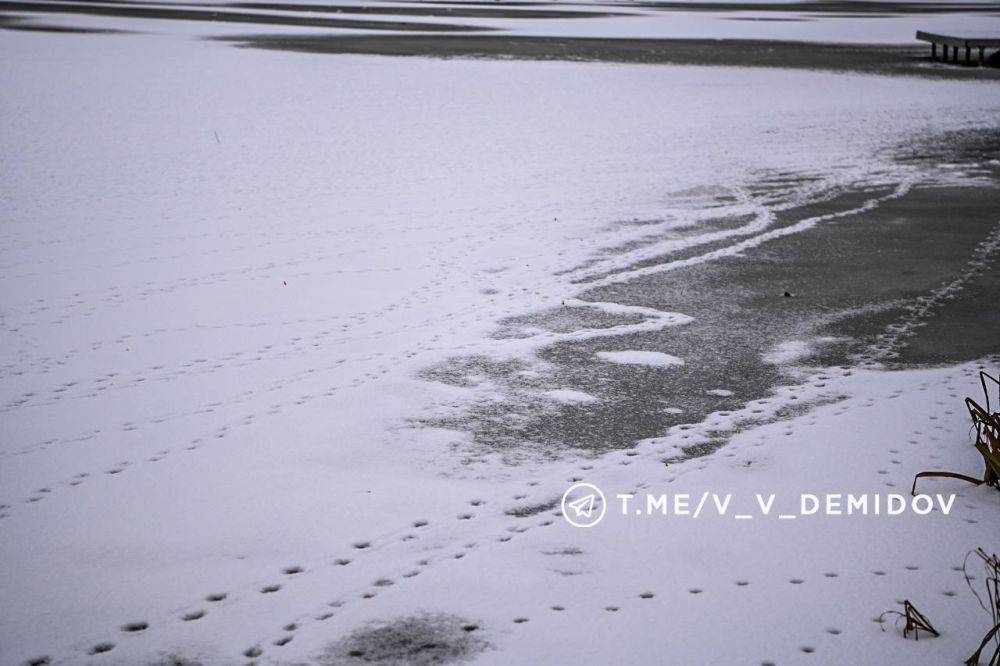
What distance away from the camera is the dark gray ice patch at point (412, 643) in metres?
3.45

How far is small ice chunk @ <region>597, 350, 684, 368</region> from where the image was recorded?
20.0 feet

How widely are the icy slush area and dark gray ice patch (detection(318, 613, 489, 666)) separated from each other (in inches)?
2.7

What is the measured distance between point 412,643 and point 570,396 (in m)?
2.31

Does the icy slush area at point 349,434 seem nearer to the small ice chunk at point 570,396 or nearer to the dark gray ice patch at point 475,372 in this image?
the dark gray ice patch at point 475,372

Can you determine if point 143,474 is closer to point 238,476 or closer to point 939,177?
point 238,476

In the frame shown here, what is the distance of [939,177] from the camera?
38.0ft

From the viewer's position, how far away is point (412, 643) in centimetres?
353

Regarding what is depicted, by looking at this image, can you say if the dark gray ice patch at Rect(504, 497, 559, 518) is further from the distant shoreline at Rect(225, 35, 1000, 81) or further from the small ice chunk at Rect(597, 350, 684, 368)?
the distant shoreline at Rect(225, 35, 1000, 81)

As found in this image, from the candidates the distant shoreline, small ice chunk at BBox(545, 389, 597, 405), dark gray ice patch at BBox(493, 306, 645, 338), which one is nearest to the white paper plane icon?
small ice chunk at BBox(545, 389, 597, 405)

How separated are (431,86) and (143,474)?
1477cm

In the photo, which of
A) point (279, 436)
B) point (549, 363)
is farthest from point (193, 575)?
point (549, 363)

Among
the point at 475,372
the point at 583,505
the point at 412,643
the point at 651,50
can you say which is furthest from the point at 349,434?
the point at 651,50

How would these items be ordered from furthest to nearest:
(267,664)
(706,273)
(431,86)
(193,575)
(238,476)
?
(431,86) → (706,273) → (238,476) → (193,575) → (267,664)

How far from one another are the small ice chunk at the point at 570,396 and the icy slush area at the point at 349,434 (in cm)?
61
